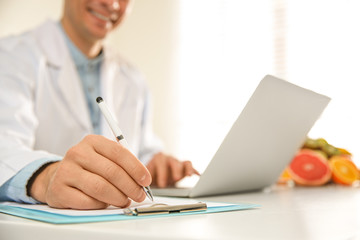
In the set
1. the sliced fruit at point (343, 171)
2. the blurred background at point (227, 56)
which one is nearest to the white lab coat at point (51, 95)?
the sliced fruit at point (343, 171)

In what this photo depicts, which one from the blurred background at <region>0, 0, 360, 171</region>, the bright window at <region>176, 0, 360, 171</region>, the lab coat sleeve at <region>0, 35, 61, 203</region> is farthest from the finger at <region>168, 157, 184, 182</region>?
the blurred background at <region>0, 0, 360, 171</region>

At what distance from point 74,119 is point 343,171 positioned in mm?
841

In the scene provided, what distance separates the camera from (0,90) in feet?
3.14

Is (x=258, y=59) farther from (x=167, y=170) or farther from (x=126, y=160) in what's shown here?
(x=126, y=160)

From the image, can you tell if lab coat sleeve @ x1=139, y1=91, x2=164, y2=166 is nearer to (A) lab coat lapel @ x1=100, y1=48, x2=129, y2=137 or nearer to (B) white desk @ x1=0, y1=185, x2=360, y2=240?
(A) lab coat lapel @ x1=100, y1=48, x2=129, y2=137

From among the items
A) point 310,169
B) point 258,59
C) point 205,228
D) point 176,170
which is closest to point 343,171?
point 310,169

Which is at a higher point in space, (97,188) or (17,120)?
(97,188)

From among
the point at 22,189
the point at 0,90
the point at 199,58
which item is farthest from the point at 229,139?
the point at 199,58

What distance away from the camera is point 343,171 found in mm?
1072

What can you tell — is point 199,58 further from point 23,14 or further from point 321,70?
point 23,14

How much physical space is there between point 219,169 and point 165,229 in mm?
322

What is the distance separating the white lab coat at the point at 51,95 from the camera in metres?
0.97

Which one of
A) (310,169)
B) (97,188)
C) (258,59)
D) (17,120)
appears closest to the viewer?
(97,188)

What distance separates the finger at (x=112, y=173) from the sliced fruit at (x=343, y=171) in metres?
0.78
